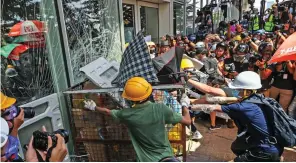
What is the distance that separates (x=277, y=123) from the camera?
219 cm

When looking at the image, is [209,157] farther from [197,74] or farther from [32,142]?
[32,142]

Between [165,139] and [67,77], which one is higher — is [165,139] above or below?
below

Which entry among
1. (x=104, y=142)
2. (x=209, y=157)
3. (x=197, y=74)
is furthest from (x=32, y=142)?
(x=209, y=157)

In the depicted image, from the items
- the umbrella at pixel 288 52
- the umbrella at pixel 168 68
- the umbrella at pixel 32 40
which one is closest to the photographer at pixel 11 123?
the umbrella at pixel 32 40

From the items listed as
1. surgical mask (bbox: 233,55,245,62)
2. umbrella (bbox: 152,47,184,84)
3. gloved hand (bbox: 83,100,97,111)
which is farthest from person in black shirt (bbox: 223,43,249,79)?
gloved hand (bbox: 83,100,97,111)

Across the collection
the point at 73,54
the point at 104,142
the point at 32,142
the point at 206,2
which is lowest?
the point at 104,142

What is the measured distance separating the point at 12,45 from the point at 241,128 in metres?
2.49

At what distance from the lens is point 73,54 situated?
3402mm

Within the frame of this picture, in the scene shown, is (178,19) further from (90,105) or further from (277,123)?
(277,123)

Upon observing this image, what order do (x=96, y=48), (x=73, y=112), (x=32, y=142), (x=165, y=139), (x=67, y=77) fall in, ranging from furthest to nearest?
(x=96, y=48) < (x=67, y=77) < (x=73, y=112) < (x=165, y=139) < (x=32, y=142)

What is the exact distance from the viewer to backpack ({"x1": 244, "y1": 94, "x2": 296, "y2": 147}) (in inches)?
86.4

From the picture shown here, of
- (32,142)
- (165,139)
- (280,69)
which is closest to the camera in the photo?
(32,142)

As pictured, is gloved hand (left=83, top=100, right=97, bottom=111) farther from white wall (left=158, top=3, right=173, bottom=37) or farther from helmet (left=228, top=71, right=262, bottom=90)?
white wall (left=158, top=3, right=173, bottom=37)

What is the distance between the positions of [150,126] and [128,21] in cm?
502
